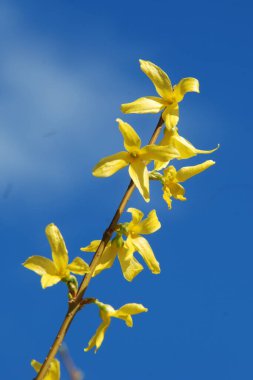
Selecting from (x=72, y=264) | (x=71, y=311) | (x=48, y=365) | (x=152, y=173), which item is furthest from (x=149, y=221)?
(x=48, y=365)

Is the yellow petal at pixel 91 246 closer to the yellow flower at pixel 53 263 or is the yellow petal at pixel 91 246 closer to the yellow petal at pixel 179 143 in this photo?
the yellow flower at pixel 53 263

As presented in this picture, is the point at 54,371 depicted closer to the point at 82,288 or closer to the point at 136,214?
the point at 82,288

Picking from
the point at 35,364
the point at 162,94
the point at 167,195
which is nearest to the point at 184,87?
the point at 162,94

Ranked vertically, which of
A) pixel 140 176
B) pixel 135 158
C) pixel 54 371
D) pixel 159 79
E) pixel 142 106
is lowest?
pixel 54 371

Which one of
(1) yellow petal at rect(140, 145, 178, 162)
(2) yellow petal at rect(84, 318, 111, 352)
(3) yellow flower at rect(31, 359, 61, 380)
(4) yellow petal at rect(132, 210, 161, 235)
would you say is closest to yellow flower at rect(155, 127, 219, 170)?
(1) yellow petal at rect(140, 145, 178, 162)

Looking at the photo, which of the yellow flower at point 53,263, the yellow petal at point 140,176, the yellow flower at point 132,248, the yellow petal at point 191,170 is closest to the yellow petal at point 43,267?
the yellow flower at point 53,263

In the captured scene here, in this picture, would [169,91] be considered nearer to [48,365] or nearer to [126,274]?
A: [126,274]
